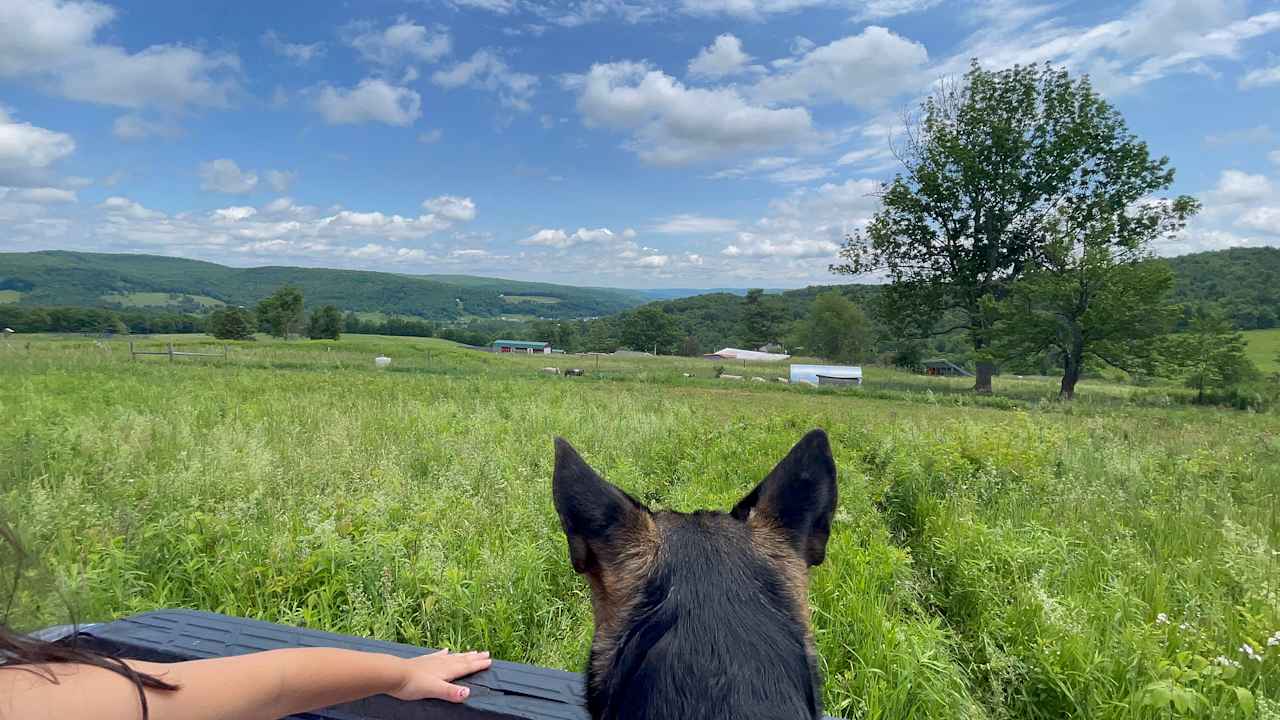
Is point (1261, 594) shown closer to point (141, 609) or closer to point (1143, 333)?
point (141, 609)

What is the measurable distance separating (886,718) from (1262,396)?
119ft

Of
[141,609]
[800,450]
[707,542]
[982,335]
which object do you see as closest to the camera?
[707,542]

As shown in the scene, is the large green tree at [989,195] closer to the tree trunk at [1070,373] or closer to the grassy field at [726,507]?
the tree trunk at [1070,373]

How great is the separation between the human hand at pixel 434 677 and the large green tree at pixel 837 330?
90524mm

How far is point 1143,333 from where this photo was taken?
29.2 meters

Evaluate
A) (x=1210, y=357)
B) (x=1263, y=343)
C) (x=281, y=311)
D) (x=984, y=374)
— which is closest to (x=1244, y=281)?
(x=1263, y=343)

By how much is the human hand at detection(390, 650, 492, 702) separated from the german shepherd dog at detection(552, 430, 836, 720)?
0.65 meters

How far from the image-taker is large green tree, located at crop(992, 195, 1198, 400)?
2905cm

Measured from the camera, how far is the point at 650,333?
136250mm

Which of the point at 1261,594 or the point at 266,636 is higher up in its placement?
the point at 266,636

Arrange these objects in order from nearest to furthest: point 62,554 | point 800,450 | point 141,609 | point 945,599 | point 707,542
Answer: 1. point 707,542
2. point 800,450
3. point 141,609
4. point 62,554
5. point 945,599

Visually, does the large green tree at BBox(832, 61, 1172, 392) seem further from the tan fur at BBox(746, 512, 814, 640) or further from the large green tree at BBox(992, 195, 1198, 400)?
the tan fur at BBox(746, 512, 814, 640)

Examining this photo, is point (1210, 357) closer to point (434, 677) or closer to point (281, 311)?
point (434, 677)

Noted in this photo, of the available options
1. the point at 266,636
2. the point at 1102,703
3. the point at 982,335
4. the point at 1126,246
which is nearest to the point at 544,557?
the point at 266,636
